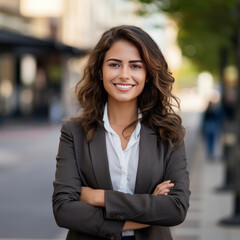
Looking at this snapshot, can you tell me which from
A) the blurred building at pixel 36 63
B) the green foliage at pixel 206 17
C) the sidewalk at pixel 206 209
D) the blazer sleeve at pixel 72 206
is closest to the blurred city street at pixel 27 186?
the sidewalk at pixel 206 209

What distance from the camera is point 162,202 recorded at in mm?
3178

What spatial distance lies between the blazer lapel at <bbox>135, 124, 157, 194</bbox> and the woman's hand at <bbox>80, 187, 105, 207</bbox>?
172 millimetres

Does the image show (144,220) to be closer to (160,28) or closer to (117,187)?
(117,187)

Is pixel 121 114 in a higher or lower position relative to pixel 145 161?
higher

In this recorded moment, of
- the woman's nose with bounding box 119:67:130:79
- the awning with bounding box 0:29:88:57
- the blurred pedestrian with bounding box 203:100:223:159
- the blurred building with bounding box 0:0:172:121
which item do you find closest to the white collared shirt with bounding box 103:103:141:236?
the woman's nose with bounding box 119:67:130:79

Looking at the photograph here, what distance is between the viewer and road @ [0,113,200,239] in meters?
8.77

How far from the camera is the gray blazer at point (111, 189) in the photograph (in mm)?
3107

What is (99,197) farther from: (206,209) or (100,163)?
(206,209)

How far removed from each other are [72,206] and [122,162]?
31 centimetres

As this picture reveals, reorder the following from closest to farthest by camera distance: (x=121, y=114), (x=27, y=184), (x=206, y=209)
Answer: (x=121, y=114) → (x=206, y=209) → (x=27, y=184)

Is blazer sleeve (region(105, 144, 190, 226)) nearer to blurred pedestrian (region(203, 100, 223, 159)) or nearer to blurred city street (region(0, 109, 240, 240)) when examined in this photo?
blurred city street (region(0, 109, 240, 240))

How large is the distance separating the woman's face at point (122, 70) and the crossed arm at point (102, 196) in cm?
44

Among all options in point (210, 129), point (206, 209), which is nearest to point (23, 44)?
point (210, 129)

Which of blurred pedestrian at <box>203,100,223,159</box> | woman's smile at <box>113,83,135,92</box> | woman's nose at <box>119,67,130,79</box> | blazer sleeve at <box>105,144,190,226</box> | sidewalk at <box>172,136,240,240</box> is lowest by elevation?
sidewalk at <box>172,136,240,240</box>
